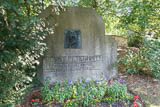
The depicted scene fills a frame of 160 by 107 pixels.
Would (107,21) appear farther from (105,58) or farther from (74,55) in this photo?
(74,55)

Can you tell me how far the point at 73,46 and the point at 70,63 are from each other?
66cm

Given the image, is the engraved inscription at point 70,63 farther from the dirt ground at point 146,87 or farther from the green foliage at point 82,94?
the dirt ground at point 146,87

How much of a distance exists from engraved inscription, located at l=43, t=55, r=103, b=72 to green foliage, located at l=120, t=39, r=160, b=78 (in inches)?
74.6

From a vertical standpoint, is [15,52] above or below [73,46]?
below

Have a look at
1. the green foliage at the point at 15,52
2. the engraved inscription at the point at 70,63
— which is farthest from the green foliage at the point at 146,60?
the green foliage at the point at 15,52

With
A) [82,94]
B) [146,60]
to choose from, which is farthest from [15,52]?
[146,60]

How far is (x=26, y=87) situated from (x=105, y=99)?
222 cm

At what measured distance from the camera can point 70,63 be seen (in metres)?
4.20

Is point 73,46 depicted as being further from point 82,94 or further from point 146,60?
point 146,60

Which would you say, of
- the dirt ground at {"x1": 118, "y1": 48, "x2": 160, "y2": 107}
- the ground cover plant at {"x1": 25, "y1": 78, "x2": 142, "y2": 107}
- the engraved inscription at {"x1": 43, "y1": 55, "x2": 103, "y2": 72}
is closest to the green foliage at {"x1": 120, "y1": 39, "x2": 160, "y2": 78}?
the dirt ground at {"x1": 118, "y1": 48, "x2": 160, "y2": 107}

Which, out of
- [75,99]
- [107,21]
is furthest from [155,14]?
[75,99]

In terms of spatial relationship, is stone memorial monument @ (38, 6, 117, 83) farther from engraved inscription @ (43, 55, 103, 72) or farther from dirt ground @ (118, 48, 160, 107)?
dirt ground @ (118, 48, 160, 107)

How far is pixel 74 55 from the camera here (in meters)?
4.18

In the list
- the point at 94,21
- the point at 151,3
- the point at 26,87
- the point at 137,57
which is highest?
the point at 151,3
